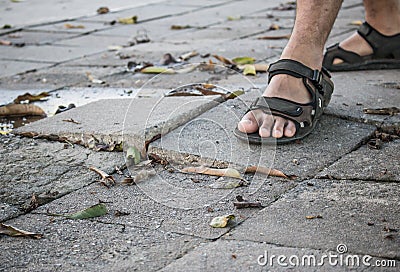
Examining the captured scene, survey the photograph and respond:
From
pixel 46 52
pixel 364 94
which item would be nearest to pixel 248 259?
pixel 364 94

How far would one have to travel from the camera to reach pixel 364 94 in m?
2.72

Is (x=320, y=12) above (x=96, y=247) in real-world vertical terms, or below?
above

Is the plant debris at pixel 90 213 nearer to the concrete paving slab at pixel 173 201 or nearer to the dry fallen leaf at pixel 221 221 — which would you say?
the concrete paving slab at pixel 173 201

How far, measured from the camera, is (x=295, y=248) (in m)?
1.53

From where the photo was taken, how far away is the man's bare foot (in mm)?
2246

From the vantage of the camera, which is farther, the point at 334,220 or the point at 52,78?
the point at 52,78

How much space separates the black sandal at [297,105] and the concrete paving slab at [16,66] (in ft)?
5.54

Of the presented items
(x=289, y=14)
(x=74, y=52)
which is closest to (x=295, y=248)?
(x=74, y=52)

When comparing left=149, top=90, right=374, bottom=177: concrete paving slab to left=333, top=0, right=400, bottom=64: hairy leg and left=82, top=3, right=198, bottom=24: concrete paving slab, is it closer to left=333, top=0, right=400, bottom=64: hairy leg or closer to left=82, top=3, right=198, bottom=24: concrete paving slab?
left=333, top=0, right=400, bottom=64: hairy leg

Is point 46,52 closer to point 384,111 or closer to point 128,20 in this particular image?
point 128,20

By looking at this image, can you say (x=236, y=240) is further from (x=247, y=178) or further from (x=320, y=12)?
(x=320, y=12)

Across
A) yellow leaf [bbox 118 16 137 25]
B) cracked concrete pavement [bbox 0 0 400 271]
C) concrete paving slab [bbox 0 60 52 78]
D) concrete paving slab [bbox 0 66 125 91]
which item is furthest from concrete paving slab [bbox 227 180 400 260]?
yellow leaf [bbox 118 16 137 25]

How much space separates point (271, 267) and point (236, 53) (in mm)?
2423

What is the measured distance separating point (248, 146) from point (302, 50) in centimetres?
46
